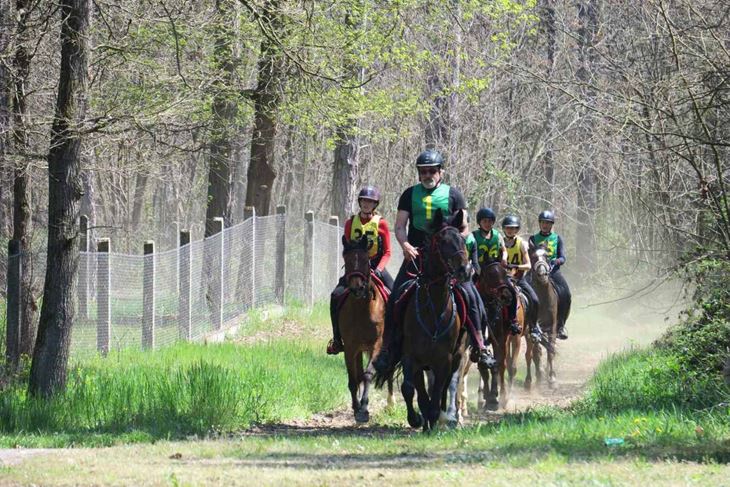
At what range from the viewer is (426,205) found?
13.0 m

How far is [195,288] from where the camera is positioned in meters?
Result: 21.1

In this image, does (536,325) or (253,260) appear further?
(253,260)

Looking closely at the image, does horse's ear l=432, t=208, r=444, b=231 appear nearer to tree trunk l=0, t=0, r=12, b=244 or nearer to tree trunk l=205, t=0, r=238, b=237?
tree trunk l=0, t=0, r=12, b=244

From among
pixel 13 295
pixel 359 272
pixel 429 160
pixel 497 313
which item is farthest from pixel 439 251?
pixel 13 295

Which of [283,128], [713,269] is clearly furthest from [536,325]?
[283,128]

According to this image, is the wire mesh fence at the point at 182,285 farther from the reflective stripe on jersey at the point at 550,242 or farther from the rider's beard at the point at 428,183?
the reflective stripe on jersey at the point at 550,242

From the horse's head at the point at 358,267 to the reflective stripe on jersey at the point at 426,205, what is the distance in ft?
4.07

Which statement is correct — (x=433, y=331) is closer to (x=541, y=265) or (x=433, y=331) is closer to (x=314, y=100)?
(x=314, y=100)

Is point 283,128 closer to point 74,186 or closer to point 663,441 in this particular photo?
point 74,186

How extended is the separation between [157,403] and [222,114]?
39.0 feet

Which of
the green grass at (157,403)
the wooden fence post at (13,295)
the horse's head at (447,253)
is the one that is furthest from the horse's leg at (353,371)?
the wooden fence post at (13,295)

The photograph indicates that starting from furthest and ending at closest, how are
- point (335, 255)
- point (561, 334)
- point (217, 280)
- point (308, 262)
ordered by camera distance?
point (335, 255) < point (308, 262) < point (217, 280) < point (561, 334)

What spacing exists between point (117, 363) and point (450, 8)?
13258mm

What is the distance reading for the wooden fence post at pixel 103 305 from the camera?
17891 mm
